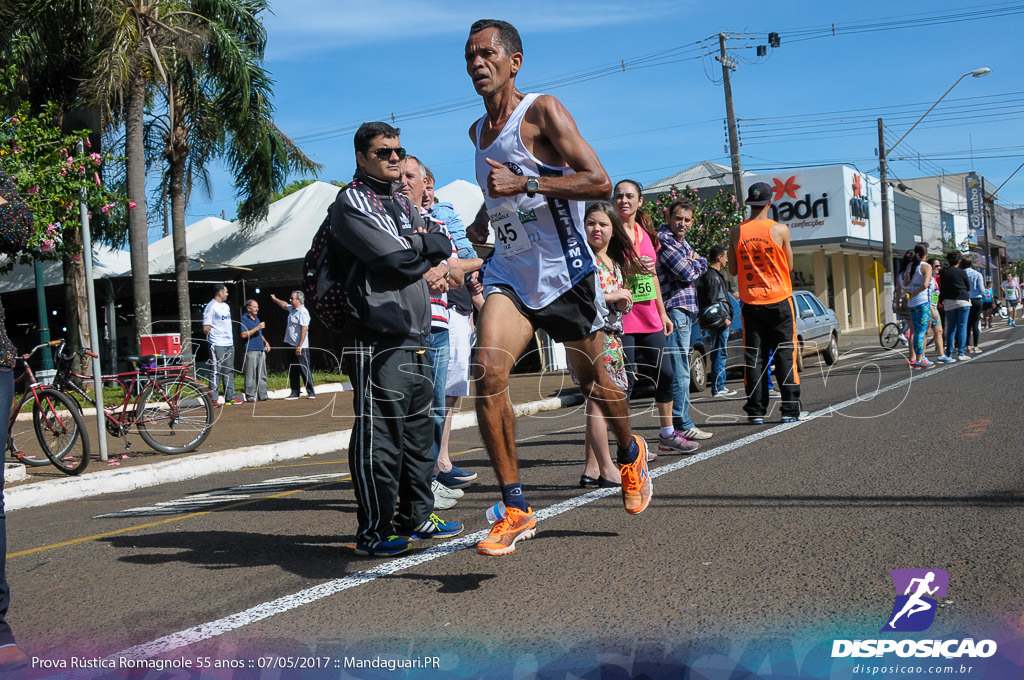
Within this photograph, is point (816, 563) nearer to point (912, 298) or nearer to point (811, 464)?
point (811, 464)

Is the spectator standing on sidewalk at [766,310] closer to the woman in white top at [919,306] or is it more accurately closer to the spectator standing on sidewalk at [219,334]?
the woman in white top at [919,306]

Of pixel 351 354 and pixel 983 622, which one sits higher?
pixel 351 354

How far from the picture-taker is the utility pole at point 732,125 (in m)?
26.0

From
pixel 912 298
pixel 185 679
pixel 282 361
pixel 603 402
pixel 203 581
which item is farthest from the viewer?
pixel 282 361

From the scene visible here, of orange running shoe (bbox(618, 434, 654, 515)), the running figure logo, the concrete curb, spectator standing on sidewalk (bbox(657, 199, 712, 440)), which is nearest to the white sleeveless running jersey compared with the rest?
orange running shoe (bbox(618, 434, 654, 515))

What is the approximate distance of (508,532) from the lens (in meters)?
3.76

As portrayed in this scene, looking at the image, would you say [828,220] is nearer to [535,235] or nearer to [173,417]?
[173,417]

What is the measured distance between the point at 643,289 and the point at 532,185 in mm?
3030

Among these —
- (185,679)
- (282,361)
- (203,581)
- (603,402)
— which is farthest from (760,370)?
(282,361)

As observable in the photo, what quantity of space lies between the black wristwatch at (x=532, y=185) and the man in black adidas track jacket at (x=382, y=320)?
638 millimetres

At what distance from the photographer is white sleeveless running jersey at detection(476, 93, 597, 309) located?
13.3ft

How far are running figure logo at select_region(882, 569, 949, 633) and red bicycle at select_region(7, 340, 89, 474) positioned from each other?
6.83 m

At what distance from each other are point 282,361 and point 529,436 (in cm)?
1550

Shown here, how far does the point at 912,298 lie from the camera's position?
47.5 ft
